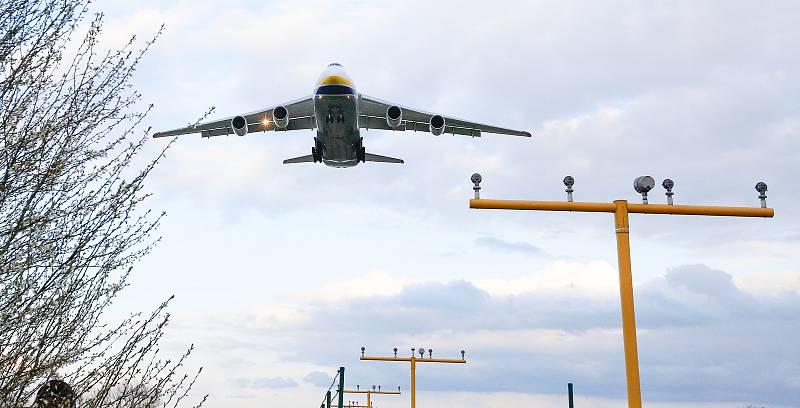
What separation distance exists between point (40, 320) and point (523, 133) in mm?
30893

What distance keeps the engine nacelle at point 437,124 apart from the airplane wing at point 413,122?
154 centimetres

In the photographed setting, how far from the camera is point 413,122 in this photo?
34.5 metres

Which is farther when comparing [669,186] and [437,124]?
[437,124]

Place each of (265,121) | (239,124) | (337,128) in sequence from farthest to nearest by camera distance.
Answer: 1. (265,121)
2. (239,124)
3. (337,128)

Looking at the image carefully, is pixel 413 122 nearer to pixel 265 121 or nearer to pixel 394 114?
pixel 394 114

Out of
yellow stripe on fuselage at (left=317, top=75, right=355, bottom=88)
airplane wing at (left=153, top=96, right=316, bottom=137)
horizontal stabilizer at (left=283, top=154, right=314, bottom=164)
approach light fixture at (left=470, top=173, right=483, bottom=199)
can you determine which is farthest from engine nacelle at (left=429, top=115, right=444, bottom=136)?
approach light fixture at (left=470, top=173, right=483, bottom=199)

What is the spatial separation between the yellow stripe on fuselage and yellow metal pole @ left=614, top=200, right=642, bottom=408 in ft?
55.8

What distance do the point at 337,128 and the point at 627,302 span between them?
19.2 meters

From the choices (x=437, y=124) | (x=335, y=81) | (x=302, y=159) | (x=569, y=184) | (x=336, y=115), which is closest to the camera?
(x=569, y=184)

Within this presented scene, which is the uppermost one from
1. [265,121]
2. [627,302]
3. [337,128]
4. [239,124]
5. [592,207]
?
[265,121]

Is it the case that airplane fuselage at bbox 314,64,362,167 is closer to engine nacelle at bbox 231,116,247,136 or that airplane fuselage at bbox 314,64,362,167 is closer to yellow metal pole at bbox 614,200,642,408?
engine nacelle at bbox 231,116,247,136

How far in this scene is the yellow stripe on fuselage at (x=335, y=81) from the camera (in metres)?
27.3

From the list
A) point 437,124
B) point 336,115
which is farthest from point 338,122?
point 437,124

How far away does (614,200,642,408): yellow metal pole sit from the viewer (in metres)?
11.3
